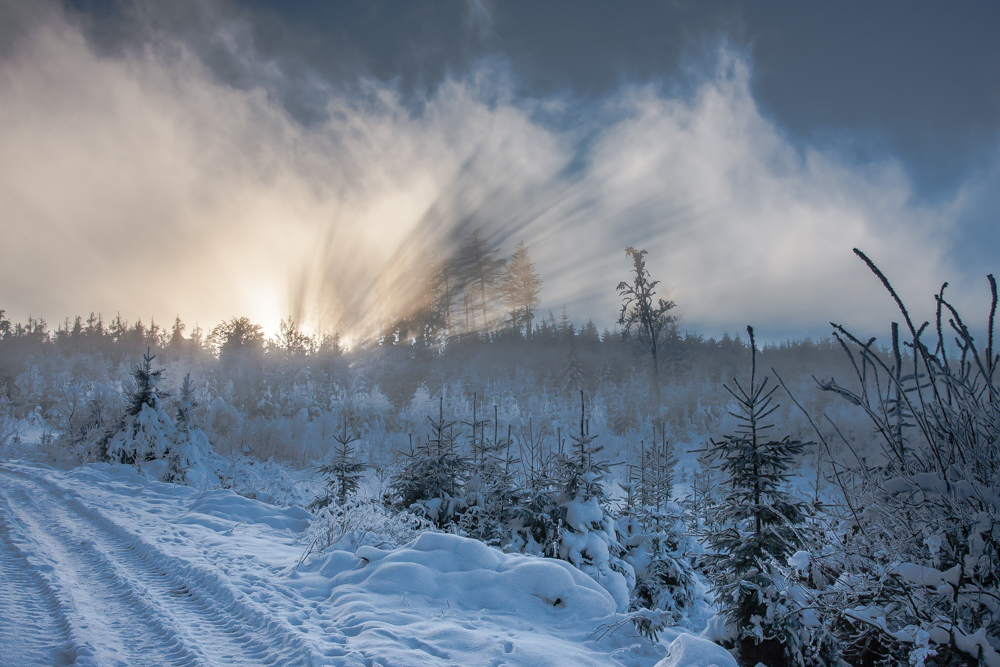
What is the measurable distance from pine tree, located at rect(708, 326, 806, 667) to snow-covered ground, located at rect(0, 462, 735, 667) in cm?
79

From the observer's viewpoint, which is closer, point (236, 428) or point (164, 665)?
point (164, 665)

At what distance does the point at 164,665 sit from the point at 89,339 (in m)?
66.0

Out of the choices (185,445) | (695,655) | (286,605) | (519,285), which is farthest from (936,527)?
(519,285)

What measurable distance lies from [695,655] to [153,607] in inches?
213

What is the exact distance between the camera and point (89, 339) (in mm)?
53250

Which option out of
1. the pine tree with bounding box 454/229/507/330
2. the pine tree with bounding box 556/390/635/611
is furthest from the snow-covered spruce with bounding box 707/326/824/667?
the pine tree with bounding box 454/229/507/330

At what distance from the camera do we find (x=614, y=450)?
3155 centimetres

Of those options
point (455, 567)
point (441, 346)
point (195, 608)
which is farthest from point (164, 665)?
point (441, 346)

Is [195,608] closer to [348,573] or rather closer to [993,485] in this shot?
[348,573]

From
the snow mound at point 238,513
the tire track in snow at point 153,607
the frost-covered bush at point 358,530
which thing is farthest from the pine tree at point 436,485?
the tire track in snow at point 153,607

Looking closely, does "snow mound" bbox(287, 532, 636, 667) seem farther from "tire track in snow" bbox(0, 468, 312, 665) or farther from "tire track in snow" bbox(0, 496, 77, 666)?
"tire track in snow" bbox(0, 496, 77, 666)

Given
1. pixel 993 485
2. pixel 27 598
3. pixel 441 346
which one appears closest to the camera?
pixel 993 485

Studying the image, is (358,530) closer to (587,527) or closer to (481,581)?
(481,581)

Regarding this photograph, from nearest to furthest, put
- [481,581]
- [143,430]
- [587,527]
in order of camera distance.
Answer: [481,581]
[587,527]
[143,430]
